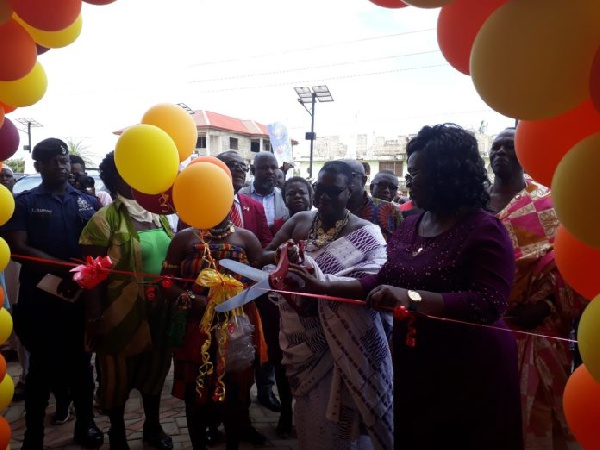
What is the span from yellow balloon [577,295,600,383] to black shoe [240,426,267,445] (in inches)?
108

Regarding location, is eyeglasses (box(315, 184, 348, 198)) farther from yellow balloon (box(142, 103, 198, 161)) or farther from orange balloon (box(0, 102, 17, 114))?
orange balloon (box(0, 102, 17, 114))

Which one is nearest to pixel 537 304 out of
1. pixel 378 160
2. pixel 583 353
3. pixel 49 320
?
pixel 583 353

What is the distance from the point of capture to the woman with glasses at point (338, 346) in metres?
2.57

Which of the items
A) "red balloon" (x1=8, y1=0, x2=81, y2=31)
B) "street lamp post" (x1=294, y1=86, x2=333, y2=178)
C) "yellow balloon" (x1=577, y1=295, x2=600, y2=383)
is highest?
"street lamp post" (x1=294, y1=86, x2=333, y2=178)

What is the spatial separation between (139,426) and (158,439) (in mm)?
395

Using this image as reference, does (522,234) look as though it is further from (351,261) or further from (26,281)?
(26,281)

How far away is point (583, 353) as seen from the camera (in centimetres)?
119

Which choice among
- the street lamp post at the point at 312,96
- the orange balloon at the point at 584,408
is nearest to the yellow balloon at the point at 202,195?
the orange balloon at the point at 584,408

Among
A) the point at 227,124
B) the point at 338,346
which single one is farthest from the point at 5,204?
the point at 227,124

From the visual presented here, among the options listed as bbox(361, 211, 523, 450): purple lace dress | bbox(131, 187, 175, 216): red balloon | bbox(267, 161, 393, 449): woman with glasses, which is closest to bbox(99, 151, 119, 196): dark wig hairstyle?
bbox(131, 187, 175, 216): red balloon

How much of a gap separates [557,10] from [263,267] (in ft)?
6.97

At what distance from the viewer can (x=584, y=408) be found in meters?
1.32

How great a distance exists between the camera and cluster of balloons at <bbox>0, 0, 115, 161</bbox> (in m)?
2.00

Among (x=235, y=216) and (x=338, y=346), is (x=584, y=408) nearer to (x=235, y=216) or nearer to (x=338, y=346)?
(x=338, y=346)
